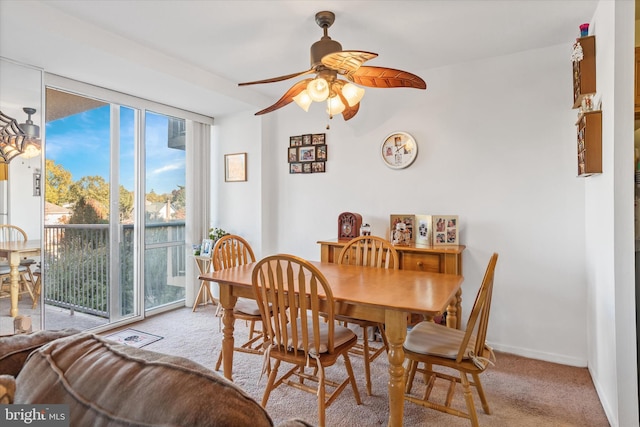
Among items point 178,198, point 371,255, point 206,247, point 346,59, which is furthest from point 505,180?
point 178,198

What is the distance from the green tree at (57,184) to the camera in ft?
10.1

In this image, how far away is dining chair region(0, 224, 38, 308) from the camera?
8.26ft

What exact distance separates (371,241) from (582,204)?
5.25ft

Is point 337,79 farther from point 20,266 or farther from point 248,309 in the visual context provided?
point 20,266

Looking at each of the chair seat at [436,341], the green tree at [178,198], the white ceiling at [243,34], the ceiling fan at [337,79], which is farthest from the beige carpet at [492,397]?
the white ceiling at [243,34]

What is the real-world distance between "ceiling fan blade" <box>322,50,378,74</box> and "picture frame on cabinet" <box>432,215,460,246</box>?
1609mm

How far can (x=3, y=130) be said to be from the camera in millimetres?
2508

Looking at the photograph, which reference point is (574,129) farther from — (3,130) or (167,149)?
(3,130)

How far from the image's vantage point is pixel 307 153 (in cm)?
385

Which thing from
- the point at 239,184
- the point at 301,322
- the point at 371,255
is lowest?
the point at 301,322

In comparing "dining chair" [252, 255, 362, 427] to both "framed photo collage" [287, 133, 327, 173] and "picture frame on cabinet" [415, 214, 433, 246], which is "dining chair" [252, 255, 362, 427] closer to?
"picture frame on cabinet" [415, 214, 433, 246]

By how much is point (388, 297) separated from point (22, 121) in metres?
2.89

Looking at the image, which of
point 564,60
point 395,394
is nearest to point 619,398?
point 395,394

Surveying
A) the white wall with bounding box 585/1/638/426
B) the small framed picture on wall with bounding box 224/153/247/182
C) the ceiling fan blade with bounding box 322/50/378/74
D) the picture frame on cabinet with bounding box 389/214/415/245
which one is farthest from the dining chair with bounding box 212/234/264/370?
the white wall with bounding box 585/1/638/426
